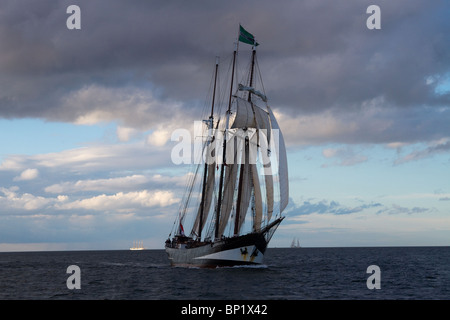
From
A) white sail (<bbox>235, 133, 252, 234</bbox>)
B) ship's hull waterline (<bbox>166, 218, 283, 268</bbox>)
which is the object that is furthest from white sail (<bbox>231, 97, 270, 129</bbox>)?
ship's hull waterline (<bbox>166, 218, 283, 268</bbox>)

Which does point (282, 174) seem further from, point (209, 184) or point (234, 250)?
point (209, 184)

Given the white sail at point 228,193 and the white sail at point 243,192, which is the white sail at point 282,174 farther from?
the white sail at point 228,193

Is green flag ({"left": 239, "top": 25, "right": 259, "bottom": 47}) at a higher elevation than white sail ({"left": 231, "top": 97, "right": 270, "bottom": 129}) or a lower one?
higher

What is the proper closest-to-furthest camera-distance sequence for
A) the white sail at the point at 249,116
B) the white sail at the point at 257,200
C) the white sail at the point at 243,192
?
the white sail at the point at 243,192 → the white sail at the point at 257,200 → the white sail at the point at 249,116

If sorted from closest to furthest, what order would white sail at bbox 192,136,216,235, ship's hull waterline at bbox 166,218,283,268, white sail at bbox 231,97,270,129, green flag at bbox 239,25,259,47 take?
1. ship's hull waterline at bbox 166,218,283,268
2. white sail at bbox 231,97,270,129
3. green flag at bbox 239,25,259,47
4. white sail at bbox 192,136,216,235

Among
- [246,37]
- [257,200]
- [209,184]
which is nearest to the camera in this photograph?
[257,200]

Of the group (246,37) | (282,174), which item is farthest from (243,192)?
(246,37)

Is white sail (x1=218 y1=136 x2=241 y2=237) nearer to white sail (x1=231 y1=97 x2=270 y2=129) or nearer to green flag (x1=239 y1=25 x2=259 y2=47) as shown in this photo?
white sail (x1=231 y1=97 x2=270 y2=129)

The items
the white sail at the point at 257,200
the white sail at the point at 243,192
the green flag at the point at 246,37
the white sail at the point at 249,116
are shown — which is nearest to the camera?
the white sail at the point at 243,192

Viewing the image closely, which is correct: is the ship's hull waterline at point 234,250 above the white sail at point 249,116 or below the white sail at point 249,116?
below

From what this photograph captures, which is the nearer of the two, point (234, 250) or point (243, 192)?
point (234, 250)

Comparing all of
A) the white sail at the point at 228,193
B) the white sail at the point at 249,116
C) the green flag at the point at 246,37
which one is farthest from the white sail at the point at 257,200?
the green flag at the point at 246,37

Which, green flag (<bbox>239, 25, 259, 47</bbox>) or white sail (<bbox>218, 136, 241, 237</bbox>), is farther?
white sail (<bbox>218, 136, 241, 237</bbox>)

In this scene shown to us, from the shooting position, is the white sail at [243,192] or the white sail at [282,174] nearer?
the white sail at [282,174]
